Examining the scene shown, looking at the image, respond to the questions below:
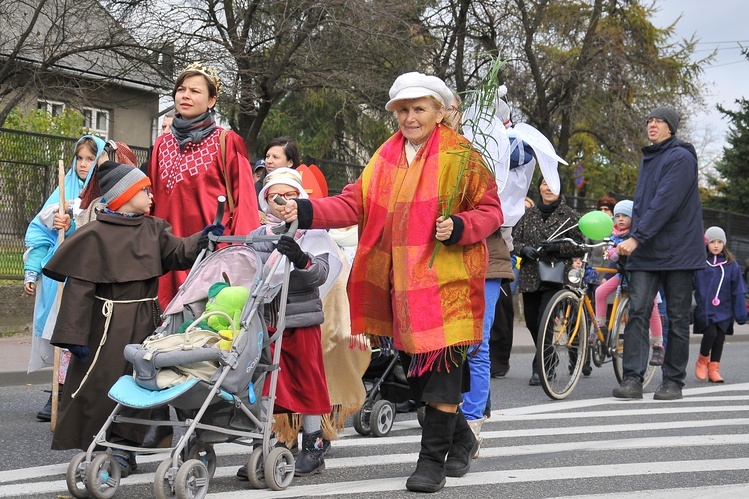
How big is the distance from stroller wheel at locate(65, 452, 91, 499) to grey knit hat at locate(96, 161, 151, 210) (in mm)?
1308

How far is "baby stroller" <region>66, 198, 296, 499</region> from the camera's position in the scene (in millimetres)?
4414

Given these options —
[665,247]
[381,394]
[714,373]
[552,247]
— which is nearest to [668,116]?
[665,247]

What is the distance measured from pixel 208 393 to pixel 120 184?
1.30 m

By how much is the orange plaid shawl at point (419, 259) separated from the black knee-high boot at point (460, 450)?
23.3 inches

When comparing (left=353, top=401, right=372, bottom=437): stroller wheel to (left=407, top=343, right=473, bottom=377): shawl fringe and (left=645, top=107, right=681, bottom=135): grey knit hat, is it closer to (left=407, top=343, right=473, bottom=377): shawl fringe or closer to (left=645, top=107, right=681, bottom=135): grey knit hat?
(left=407, top=343, right=473, bottom=377): shawl fringe

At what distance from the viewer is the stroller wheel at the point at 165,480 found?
4.23 m

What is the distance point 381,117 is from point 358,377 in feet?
58.4

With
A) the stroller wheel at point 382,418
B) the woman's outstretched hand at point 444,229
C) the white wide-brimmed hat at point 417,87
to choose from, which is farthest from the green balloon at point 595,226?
the woman's outstretched hand at point 444,229

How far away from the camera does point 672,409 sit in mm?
8344

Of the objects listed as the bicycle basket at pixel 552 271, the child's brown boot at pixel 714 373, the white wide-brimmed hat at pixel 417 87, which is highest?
the white wide-brimmed hat at pixel 417 87

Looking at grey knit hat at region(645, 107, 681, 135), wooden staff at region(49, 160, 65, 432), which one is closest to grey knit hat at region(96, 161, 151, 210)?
wooden staff at region(49, 160, 65, 432)

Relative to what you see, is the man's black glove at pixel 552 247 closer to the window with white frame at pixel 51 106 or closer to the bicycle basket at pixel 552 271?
the bicycle basket at pixel 552 271

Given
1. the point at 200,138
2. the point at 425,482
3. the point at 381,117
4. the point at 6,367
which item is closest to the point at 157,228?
the point at 200,138

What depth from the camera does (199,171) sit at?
5.98 meters
